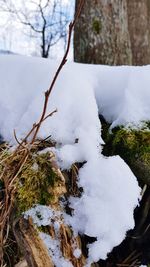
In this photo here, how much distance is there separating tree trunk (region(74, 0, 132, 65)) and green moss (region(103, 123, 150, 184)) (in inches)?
88.9

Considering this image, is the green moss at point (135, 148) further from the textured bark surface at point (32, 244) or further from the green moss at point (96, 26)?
the green moss at point (96, 26)

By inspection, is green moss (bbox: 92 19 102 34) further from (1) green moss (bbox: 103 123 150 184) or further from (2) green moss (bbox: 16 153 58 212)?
(2) green moss (bbox: 16 153 58 212)

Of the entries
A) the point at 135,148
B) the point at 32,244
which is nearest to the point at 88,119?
the point at 135,148

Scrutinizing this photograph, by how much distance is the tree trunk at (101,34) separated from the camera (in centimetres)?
350

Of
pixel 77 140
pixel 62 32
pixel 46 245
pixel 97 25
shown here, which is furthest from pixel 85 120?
pixel 62 32

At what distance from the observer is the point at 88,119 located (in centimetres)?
126

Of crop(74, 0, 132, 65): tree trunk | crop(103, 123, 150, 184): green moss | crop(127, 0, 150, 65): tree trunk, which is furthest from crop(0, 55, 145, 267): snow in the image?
crop(127, 0, 150, 65): tree trunk

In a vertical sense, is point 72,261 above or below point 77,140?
below

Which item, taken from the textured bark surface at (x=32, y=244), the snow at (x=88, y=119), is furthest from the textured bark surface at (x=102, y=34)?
the textured bark surface at (x=32, y=244)

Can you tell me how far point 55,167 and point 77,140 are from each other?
0.13 meters

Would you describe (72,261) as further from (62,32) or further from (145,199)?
(62,32)

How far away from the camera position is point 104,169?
1157mm

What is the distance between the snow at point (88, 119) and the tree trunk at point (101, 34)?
1969mm

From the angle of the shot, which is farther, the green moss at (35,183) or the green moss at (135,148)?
the green moss at (135,148)
